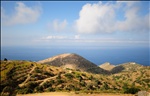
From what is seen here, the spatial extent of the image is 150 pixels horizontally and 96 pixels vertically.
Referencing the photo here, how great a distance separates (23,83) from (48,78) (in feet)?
16.2

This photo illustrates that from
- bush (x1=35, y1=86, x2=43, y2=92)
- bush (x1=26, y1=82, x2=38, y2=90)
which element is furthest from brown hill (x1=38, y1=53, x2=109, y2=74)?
bush (x1=35, y1=86, x2=43, y2=92)

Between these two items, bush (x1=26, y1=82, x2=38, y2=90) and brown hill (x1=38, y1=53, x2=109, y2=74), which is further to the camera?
brown hill (x1=38, y1=53, x2=109, y2=74)

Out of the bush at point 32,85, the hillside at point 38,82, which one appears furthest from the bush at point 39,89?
the bush at point 32,85

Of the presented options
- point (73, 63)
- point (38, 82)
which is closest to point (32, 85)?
point (38, 82)

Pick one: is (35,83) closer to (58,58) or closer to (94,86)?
(94,86)

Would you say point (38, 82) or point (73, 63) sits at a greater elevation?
point (38, 82)

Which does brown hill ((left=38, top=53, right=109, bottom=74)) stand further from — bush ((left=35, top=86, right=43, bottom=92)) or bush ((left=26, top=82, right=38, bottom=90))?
bush ((left=35, top=86, right=43, bottom=92))

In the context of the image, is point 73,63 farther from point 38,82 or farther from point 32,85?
point 32,85

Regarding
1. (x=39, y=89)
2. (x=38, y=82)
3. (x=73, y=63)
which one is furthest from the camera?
(x=73, y=63)

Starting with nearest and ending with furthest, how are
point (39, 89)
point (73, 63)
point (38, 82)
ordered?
point (39, 89)
point (38, 82)
point (73, 63)

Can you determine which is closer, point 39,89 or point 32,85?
point 39,89

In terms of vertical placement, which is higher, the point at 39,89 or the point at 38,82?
the point at 38,82

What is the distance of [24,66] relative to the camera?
35312 millimetres

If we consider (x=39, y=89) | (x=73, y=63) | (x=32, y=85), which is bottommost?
(x=73, y=63)
